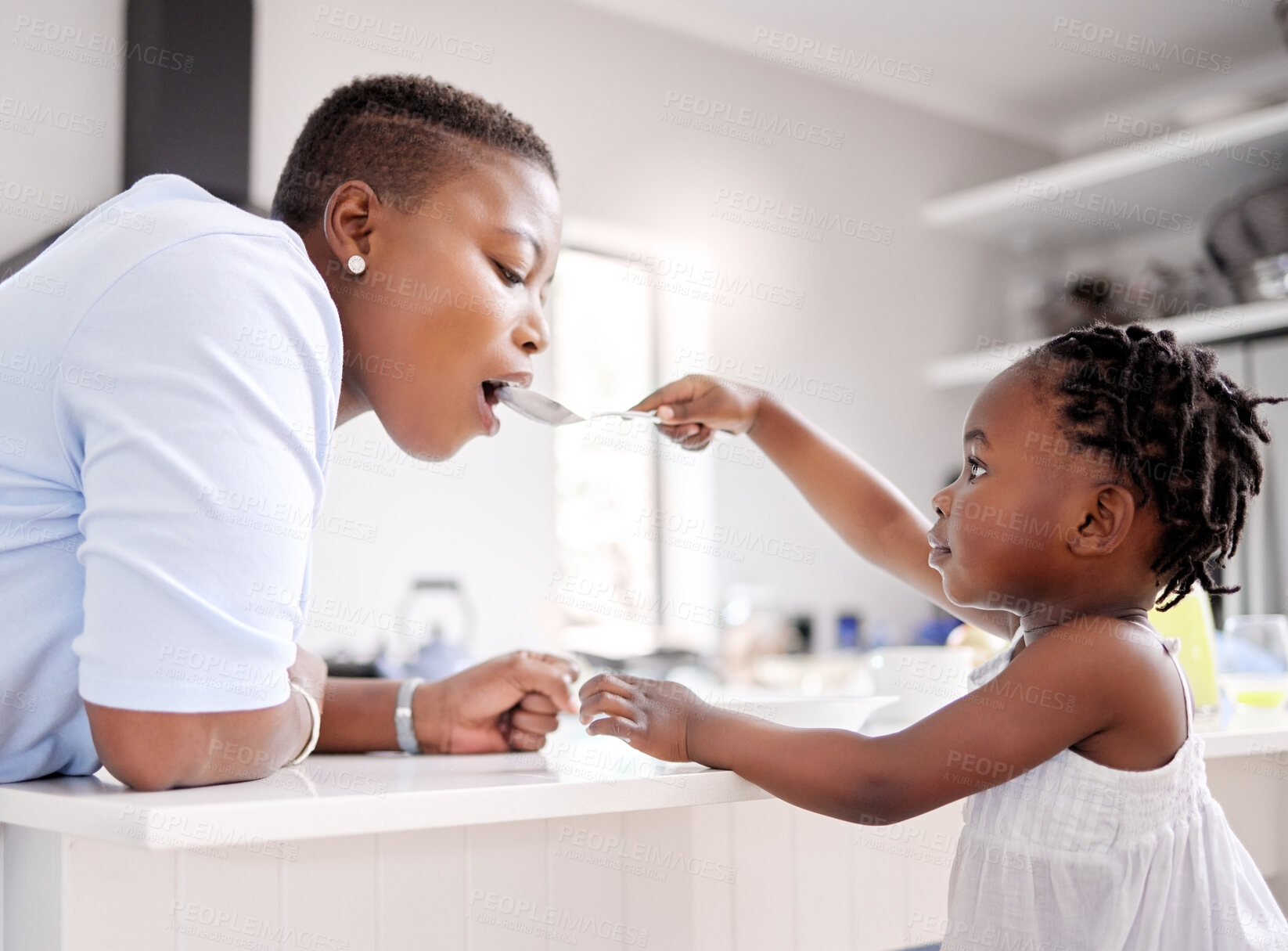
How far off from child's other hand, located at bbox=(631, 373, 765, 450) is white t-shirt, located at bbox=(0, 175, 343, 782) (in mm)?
414

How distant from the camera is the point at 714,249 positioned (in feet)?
10.7

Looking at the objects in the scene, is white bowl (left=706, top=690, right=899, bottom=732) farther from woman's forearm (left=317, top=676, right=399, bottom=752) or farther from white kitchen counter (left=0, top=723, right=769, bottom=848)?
woman's forearm (left=317, top=676, right=399, bottom=752)

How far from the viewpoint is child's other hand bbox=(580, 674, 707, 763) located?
77cm

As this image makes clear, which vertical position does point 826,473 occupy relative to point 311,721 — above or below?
above

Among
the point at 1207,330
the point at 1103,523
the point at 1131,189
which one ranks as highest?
the point at 1131,189

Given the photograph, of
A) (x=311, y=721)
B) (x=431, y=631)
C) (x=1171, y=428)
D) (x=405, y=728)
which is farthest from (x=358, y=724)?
(x=431, y=631)

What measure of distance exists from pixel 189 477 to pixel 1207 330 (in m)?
2.99

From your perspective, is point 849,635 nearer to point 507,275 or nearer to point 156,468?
point 507,275

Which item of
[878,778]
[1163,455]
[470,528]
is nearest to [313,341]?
[878,778]

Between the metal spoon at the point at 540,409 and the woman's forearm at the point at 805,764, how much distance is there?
370 millimetres

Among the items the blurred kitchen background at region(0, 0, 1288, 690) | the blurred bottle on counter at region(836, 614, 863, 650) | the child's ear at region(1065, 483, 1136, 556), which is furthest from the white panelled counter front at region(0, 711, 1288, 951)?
the blurred bottle on counter at region(836, 614, 863, 650)

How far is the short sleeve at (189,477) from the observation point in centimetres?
61

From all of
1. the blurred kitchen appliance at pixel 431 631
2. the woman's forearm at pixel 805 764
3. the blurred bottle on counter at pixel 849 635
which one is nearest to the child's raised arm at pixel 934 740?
the woman's forearm at pixel 805 764

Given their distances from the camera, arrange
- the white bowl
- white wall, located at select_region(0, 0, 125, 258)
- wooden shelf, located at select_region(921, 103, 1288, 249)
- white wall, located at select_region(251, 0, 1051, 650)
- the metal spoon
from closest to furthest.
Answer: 1. the white bowl
2. the metal spoon
3. white wall, located at select_region(0, 0, 125, 258)
4. white wall, located at select_region(251, 0, 1051, 650)
5. wooden shelf, located at select_region(921, 103, 1288, 249)
